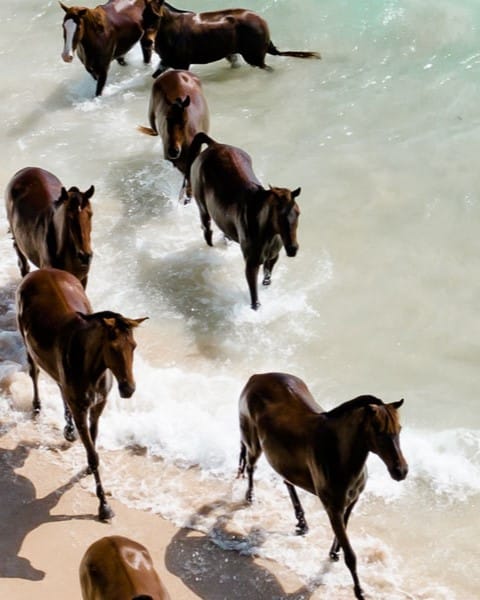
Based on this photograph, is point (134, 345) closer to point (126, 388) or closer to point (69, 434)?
point (126, 388)

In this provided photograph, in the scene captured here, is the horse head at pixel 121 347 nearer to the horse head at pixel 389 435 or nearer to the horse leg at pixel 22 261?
the horse head at pixel 389 435

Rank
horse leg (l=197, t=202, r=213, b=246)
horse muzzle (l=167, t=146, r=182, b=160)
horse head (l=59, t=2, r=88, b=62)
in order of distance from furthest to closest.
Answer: horse head (l=59, t=2, r=88, b=62)
horse muzzle (l=167, t=146, r=182, b=160)
horse leg (l=197, t=202, r=213, b=246)

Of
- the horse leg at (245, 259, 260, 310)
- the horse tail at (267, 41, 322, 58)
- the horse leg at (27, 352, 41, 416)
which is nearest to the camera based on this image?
the horse leg at (27, 352, 41, 416)

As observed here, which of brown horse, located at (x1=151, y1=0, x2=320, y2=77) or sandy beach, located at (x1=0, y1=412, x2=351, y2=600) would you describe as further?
brown horse, located at (x1=151, y1=0, x2=320, y2=77)

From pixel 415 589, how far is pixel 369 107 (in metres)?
6.23

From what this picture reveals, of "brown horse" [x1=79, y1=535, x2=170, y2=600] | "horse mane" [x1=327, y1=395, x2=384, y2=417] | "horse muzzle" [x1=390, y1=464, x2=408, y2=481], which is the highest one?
"horse mane" [x1=327, y1=395, x2=384, y2=417]

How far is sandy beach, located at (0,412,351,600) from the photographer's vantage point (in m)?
5.33

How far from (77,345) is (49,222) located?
1.50 m

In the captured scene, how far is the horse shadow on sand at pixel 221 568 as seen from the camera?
5340mm

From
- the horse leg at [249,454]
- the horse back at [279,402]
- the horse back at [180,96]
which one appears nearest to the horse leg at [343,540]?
the horse back at [279,402]

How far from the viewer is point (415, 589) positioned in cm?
542

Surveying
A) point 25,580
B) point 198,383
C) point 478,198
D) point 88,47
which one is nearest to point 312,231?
point 478,198

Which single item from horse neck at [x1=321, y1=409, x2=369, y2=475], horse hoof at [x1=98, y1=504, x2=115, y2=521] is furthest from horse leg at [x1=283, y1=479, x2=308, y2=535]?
horse hoof at [x1=98, y1=504, x2=115, y2=521]

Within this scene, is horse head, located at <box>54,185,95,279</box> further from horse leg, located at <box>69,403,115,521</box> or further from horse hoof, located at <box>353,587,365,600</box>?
horse hoof, located at <box>353,587,365,600</box>
